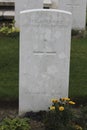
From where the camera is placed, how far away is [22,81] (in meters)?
6.54

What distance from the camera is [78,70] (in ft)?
28.2

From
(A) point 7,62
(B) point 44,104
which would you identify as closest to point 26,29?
(B) point 44,104

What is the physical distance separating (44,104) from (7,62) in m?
2.55

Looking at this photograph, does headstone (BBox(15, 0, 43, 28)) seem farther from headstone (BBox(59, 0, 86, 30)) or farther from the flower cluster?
the flower cluster

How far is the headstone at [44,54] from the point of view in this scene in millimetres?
6387

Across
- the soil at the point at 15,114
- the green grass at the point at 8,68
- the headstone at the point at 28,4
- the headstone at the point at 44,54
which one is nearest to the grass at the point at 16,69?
the green grass at the point at 8,68

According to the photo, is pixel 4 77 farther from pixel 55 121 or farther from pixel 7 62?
pixel 55 121

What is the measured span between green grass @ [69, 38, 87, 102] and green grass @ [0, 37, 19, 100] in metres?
0.91

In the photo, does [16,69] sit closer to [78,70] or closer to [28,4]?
[78,70]

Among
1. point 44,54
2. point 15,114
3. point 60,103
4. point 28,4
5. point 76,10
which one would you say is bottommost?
point 15,114

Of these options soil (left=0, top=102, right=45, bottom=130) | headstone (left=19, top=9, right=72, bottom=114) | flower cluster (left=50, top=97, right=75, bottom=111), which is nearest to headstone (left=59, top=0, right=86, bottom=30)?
soil (left=0, top=102, right=45, bottom=130)

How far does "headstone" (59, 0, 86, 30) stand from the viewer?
503 inches

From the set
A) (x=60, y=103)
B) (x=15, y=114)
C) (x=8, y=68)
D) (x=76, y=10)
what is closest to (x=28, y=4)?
(x=76, y=10)

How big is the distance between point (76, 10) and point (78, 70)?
453 centimetres
